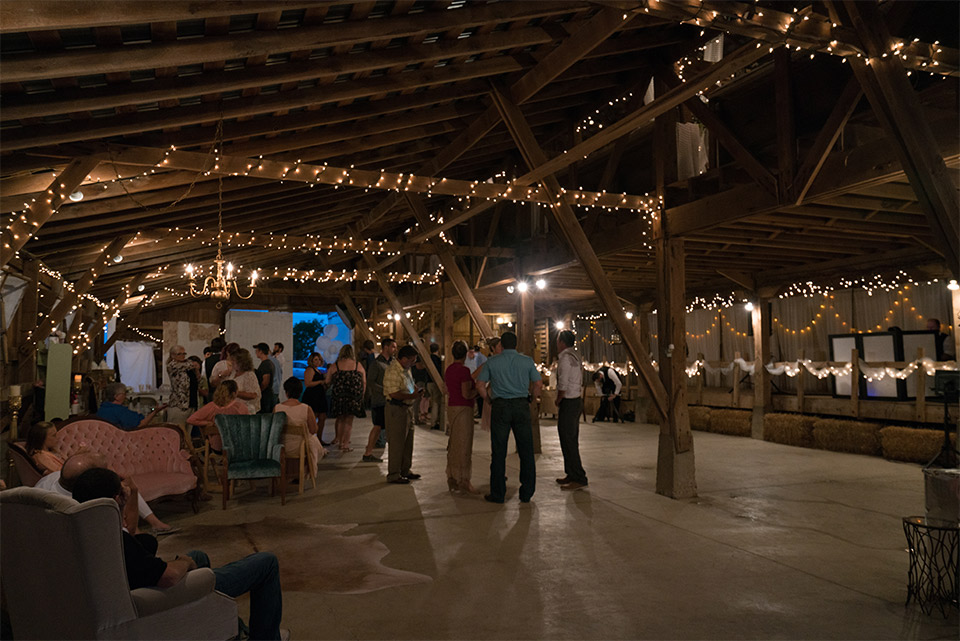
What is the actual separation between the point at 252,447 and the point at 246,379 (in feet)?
5.36

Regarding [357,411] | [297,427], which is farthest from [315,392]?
[297,427]

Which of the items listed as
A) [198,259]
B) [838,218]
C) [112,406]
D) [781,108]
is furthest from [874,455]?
[198,259]

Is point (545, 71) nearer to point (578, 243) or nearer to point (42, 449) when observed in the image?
point (578, 243)

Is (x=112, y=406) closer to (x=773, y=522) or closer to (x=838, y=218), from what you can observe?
(x=773, y=522)

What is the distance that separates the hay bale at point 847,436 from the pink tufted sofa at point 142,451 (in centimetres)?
894

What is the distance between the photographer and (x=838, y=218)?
7.48 metres

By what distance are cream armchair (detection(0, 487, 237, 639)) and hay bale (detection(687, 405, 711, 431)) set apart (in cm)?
1161

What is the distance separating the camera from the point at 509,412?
6.29 m

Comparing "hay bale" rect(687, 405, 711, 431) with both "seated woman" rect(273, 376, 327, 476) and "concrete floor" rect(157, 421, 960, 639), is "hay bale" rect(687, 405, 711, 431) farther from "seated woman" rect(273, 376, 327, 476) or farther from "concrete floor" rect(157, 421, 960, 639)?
"seated woman" rect(273, 376, 327, 476)

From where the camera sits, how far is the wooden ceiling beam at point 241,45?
3.40 meters

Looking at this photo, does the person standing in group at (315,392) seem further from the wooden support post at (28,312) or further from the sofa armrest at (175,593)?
the sofa armrest at (175,593)

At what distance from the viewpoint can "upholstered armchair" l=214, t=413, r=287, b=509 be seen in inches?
241

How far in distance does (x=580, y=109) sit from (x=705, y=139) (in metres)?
1.79

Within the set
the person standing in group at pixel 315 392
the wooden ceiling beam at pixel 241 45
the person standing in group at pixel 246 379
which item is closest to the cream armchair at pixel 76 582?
the wooden ceiling beam at pixel 241 45
